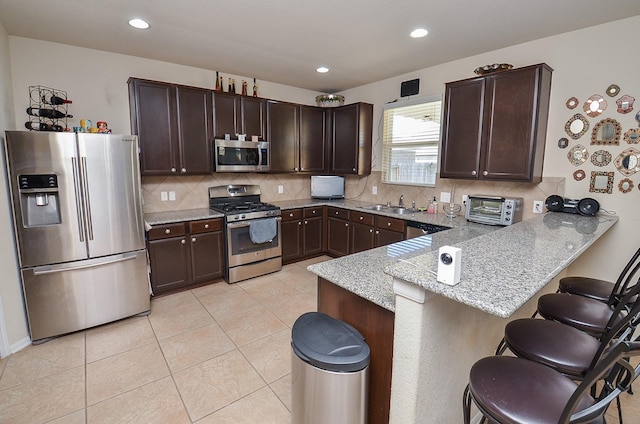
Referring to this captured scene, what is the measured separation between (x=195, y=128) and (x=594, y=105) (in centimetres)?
397

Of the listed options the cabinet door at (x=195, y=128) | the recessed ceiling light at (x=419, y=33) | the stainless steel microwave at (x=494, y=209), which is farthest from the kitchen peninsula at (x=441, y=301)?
the cabinet door at (x=195, y=128)

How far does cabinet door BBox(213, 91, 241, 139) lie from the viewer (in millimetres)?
3736

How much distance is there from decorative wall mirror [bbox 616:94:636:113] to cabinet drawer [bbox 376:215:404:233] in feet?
6.86

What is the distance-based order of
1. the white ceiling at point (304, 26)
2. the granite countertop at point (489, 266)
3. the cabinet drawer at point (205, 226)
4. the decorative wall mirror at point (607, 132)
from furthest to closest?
1. the cabinet drawer at point (205, 226)
2. the decorative wall mirror at point (607, 132)
3. the white ceiling at point (304, 26)
4. the granite countertop at point (489, 266)

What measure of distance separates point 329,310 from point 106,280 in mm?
2257

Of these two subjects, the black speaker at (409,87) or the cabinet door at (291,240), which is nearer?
the black speaker at (409,87)

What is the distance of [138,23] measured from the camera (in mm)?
2604

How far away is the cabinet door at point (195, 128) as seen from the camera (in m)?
3.50

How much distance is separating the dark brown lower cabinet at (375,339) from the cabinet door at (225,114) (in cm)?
293

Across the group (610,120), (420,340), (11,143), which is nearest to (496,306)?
(420,340)

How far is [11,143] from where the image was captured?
2.28 metres

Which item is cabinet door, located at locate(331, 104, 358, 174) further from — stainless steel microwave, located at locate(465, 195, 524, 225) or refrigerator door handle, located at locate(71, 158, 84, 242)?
refrigerator door handle, located at locate(71, 158, 84, 242)

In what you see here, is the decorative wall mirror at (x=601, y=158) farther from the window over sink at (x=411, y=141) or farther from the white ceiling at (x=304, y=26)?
the window over sink at (x=411, y=141)

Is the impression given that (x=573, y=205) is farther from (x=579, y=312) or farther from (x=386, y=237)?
(x=386, y=237)
